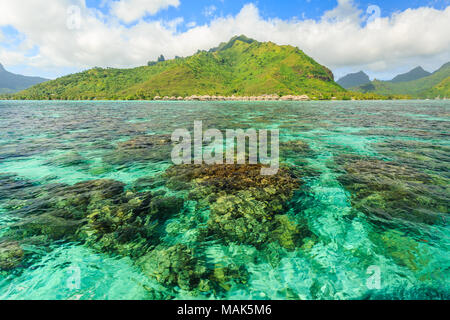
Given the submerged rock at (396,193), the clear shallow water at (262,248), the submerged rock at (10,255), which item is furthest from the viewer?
the submerged rock at (396,193)

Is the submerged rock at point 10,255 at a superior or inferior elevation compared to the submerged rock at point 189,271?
superior

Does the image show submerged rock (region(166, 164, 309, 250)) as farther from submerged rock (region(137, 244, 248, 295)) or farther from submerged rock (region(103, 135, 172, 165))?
submerged rock (region(103, 135, 172, 165))

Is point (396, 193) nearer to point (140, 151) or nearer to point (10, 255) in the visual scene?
point (10, 255)

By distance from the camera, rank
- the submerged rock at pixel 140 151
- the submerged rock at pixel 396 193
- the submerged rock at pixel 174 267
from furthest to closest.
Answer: the submerged rock at pixel 140 151 < the submerged rock at pixel 396 193 < the submerged rock at pixel 174 267

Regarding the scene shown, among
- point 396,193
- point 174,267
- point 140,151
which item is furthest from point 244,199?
point 140,151

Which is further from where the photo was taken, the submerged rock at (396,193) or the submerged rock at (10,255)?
the submerged rock at (396,193)

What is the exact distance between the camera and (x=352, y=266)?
5.74 meters

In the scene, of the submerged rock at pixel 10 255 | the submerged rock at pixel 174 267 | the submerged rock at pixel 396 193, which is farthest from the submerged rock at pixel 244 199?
the submerged rock at pixel 10 255

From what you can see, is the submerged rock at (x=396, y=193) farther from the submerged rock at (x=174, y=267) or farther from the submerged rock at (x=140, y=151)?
the submerged rock at (x=140, y=151)

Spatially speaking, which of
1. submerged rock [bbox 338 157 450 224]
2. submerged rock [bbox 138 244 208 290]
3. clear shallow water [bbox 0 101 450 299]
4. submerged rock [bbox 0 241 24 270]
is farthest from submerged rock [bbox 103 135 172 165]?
submerged rock [bbox 338 157 450 224]

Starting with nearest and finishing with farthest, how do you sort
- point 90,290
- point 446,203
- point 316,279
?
point 90,290
point 316,279
point 446,203
